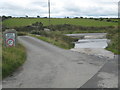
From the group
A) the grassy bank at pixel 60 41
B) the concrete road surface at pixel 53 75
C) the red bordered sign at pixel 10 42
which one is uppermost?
the red bordered sign at pixel 10 42

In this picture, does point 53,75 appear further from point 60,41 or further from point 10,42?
point 60,41

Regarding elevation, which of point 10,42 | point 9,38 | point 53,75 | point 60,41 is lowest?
point 53,75

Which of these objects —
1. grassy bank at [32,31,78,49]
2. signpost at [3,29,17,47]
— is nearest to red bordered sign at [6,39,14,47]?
signpost at [3,29,17,47]

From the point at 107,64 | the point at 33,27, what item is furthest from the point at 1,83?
the point at 33,27

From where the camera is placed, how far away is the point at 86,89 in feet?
24.5

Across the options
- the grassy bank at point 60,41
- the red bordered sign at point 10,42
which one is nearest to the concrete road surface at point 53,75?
the red bordered sign at point 10,42

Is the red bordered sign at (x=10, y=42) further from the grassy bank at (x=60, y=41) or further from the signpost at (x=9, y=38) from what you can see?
the grassy bank at (x=60, y=41)

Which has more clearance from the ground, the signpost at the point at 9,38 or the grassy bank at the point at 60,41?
the signpost at the point at 9,38

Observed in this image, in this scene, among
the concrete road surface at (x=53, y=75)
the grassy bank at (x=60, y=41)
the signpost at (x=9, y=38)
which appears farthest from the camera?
the grassy bank at (x=60, y=41)

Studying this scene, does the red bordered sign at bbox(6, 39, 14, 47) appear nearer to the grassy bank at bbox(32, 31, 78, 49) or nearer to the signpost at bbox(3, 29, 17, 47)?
the signpost at bbox(3, 29, 17, 47)

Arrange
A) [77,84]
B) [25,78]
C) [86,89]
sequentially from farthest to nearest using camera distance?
[25,78] < [77,84] < [86,89]

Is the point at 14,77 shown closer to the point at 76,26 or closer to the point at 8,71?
the point at 8,71

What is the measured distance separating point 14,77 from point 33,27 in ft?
129

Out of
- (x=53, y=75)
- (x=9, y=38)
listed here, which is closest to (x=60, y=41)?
(x=9, y=38)
